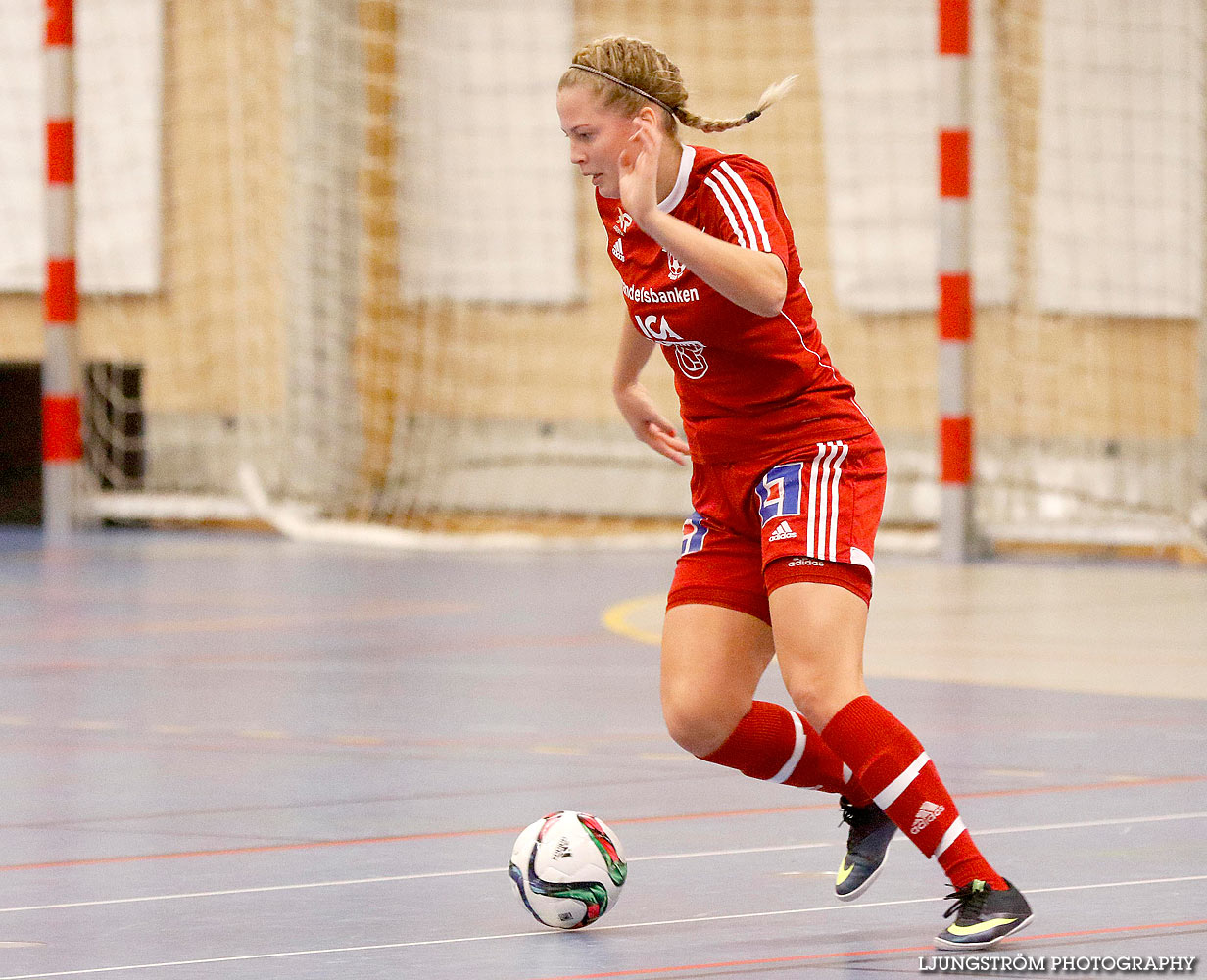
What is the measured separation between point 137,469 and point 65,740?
25.8 feet

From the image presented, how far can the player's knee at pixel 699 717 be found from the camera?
3754 mm

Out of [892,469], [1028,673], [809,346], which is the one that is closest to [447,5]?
[892,469]

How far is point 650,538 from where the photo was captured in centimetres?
1166

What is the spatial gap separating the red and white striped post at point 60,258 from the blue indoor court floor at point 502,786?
2817mm

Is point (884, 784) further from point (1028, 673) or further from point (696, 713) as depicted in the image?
point (1028, 673)

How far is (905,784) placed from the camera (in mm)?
3469

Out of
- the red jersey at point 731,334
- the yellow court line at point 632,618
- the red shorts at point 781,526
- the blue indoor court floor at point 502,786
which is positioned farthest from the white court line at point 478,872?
the yellow court line at point 632,618

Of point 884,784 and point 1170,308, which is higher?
point 1170,308

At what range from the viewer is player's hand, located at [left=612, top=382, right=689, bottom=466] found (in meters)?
4.18

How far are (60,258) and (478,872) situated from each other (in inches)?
346

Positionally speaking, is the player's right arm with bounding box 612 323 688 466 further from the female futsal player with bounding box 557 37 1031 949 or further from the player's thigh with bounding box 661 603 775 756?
the player's thigh with bounding box 661 603 775 756

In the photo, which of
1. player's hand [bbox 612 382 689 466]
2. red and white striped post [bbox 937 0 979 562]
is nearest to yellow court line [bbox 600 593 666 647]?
red and white striped post [bbox 937 0 979 562]

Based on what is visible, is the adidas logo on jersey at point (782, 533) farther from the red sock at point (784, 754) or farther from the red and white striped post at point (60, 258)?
the red and white striped post at point (60, 258)

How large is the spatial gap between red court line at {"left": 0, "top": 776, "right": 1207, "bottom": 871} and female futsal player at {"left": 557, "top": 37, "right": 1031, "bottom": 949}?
71cm
